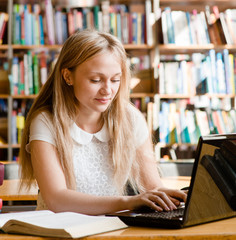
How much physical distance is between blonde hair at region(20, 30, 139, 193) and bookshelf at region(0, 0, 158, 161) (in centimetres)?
211

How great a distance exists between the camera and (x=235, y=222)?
1059 millimetres

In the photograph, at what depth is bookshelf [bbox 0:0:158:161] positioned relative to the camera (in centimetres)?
382

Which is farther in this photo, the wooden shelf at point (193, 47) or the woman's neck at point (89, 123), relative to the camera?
the wooden shelf at point (193, 47)

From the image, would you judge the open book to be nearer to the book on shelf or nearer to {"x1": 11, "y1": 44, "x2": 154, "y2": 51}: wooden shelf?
{"x1": 11, "y1": 44, "x2": 154, "y2": 51}: wooden shelf

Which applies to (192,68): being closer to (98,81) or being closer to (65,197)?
(98,81)

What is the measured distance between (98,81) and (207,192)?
68 cm

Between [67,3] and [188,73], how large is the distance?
46.3 inches

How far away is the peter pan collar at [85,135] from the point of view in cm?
170

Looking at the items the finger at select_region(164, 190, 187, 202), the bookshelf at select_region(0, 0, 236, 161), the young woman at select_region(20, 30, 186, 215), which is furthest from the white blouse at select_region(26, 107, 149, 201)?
the bookshelf at select_region(0, 0, 236, 161)

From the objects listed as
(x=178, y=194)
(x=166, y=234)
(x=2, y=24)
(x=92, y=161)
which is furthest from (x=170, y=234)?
(x=2, y=24)

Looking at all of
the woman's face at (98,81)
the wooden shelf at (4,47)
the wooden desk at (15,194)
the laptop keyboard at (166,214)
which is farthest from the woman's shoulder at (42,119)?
the wooden shelf at (4,47)

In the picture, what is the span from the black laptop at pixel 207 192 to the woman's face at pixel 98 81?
55cm

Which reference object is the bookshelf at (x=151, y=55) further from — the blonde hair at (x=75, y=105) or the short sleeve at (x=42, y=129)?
the short sleeve at (x=42, y=129)

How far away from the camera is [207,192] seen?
1019 millimetres
